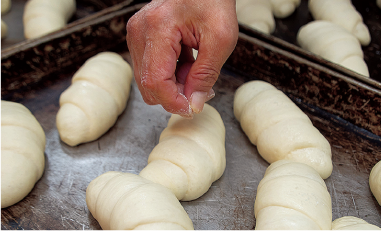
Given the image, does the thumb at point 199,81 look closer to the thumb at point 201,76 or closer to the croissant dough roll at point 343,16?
the thumb at point 201,76

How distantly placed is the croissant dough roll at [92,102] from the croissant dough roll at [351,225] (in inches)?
67.3

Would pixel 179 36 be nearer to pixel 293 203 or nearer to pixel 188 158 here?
pixel 188 158

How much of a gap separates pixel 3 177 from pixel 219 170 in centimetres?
136

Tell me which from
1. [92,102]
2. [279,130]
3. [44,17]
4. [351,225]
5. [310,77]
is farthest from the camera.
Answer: [44,17]

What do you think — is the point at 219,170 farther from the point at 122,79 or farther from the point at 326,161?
the point at 122,79

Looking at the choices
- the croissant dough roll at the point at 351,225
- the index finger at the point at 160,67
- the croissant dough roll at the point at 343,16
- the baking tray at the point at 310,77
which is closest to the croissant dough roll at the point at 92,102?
the index finger at the point at 160,67

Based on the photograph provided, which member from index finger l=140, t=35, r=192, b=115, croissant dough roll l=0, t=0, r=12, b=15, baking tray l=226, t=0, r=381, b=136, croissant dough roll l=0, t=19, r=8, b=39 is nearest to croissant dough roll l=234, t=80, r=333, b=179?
baking tray l=226, t=0, r=381, b=136

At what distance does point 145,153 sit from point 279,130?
3.32 feet

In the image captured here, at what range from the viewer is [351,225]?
5.11 feet

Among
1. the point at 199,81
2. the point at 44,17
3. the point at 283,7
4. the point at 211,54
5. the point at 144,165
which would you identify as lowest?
the point at 144,165

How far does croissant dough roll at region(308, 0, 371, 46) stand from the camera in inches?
119

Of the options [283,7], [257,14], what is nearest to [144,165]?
[257,14]

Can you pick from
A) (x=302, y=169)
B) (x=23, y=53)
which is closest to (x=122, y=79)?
(x=23, y=53)

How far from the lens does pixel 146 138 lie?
2258 mm
